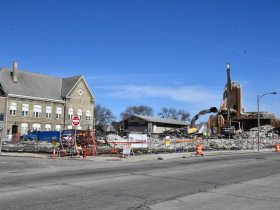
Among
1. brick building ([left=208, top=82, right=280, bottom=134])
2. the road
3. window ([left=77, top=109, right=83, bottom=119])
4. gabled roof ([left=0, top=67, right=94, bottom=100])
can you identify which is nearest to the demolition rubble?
window ([left=77, top=109, right=83, bottom=119])

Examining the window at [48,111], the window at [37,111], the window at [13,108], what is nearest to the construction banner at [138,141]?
→ the window at [13,108]

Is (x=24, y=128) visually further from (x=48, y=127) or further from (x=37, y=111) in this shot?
(x=48, y=127)

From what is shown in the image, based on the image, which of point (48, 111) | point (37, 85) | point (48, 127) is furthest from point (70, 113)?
point (37, 85)

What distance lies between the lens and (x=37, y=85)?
60156 millimetres

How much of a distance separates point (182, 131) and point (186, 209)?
56.0 m

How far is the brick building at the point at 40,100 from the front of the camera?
177ft

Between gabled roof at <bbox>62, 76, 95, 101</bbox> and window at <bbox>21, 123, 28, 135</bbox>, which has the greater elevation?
gabled roof at <bbox>62, 76, 95, 101</bbox>

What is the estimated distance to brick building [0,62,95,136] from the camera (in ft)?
177

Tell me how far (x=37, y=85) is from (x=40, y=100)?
12.1 ft

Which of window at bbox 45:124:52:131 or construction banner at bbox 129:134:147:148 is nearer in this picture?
construction banner at bbox 129:134:147:148

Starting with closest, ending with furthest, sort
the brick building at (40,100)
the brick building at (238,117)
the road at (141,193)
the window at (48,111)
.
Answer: the road at (141,193) → the brick building at (40,100) → the window at (48,111) → the brick building at (238,117)

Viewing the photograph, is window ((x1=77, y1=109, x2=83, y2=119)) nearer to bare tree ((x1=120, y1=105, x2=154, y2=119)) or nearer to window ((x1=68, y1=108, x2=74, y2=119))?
window ((x1=68, y1=108, x2=74, y2=119))

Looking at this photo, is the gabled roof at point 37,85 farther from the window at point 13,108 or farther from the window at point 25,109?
the window at point 13,108

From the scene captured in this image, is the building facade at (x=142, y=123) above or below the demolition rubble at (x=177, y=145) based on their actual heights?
above
